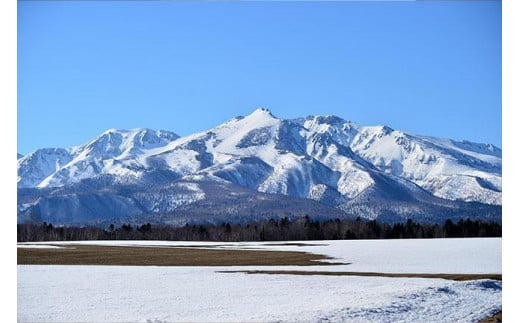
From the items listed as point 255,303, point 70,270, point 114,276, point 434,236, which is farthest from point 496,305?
point 434,236

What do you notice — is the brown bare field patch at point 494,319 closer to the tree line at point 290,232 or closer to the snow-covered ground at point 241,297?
the snow-covered ground at point 241,297

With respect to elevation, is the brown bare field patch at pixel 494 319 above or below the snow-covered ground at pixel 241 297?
below

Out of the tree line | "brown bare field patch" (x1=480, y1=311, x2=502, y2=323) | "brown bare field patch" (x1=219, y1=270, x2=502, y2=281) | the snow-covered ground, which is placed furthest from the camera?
the tree line

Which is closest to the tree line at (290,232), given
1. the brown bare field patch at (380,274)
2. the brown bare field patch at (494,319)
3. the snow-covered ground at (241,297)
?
the brown bare field patch at (380,274)

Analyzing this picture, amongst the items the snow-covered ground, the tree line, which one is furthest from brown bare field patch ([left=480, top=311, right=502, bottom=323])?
the tree line

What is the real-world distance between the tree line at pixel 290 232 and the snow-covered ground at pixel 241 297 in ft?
241

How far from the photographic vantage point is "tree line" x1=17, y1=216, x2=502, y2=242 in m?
116

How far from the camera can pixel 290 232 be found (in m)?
122

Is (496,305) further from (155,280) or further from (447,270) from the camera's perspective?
(155,280)

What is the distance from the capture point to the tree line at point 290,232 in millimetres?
116250

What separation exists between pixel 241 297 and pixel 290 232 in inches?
3616

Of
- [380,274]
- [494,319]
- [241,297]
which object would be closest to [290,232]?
[380,274]

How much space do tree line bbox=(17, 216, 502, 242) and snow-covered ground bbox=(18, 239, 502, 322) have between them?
73.5m

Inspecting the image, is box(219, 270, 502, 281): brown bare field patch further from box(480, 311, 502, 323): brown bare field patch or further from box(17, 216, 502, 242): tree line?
box(17, 216, 502, 242): tree line
